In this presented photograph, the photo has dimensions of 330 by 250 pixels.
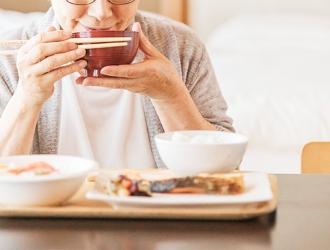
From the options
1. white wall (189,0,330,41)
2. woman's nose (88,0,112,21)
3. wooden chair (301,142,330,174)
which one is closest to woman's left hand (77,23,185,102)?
woman's nose (88,0,112,21)

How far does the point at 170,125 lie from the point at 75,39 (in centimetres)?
42

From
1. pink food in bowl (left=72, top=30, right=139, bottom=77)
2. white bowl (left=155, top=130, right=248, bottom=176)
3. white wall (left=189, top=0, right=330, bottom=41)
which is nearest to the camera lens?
white bowl (left=155, top=130, right=248, bottom=176)

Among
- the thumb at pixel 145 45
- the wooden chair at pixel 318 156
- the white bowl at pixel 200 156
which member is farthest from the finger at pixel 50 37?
the wooden chair at pixel 318 156

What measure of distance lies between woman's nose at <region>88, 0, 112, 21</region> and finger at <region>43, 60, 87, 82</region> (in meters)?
0.24

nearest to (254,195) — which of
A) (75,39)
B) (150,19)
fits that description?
(75,39)

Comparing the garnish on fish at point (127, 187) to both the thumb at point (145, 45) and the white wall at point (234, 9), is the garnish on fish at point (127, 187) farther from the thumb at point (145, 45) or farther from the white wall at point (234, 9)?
the white wall at point (234, 9)

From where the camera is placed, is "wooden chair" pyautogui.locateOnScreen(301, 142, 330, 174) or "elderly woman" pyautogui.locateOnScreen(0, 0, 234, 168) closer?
"elderly woman" pyautogui.locateOnScreen(0, 0, 234, 168)

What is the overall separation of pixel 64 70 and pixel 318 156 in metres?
0.71

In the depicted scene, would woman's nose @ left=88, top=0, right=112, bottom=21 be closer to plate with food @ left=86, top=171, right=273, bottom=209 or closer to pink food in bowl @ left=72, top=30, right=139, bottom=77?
pink food in bowl @ left=72, top=30, right=139, bottom=77

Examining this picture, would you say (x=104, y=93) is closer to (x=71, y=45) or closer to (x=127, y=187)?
(x=71, y=45)

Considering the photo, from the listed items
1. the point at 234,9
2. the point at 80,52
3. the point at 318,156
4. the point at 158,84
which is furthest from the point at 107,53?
the point at 234,9

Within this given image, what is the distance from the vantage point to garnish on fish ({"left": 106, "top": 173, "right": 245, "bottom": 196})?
75cm

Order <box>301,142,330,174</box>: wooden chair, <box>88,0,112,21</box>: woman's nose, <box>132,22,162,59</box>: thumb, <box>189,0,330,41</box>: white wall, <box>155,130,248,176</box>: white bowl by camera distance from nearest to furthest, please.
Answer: <box>155,130,248,176</box>: white bowl → <box>132,22,162,59</box>: thumb → <box>88,0,112,21</box>: woman's nose → <box>301,142,330,174</box>: wooden chair → <box>189,0,330,41</box>: white wall

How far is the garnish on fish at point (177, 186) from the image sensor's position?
746 millimetres
